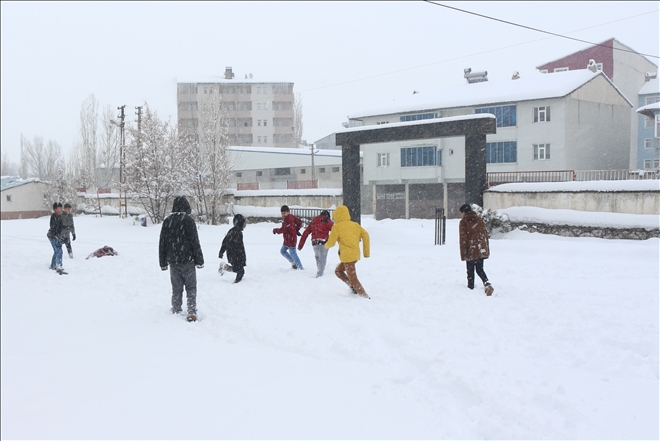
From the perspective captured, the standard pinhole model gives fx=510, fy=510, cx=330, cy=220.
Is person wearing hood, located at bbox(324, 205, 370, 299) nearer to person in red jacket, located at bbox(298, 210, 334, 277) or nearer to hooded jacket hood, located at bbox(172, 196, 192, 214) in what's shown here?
person in red jacket, located at bbox(298, 210, 334, 277)

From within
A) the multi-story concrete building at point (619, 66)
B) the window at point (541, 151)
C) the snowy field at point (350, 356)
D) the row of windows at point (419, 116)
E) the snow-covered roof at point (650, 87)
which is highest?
the multi-story concrete building at point (619, 66)

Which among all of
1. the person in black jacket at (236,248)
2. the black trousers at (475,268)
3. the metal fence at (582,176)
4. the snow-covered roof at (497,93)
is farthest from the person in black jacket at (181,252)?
the snow-covered roof at (497,93)

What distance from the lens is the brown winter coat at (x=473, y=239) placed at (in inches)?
341

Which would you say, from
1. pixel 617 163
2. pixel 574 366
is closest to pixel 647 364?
pixel 574 366

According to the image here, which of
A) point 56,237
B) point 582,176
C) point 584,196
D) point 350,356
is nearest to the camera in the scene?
point 350,356

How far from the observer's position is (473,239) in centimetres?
868

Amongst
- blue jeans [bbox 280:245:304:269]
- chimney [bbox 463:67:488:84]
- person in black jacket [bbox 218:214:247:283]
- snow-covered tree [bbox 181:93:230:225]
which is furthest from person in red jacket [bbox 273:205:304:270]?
chimney [bbox 463:67:488:84]

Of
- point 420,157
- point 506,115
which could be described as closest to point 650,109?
point 506,115

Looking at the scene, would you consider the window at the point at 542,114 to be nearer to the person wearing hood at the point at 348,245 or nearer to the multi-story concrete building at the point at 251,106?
the person wearing hood at the point at 348,245

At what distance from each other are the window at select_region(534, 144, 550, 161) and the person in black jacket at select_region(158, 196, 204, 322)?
101ft

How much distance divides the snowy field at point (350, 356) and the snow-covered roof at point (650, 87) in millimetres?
42094

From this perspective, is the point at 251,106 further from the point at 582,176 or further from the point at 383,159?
the point at 582,176

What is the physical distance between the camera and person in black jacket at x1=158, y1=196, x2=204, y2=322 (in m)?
6.95

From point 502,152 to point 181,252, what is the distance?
3151 cm
